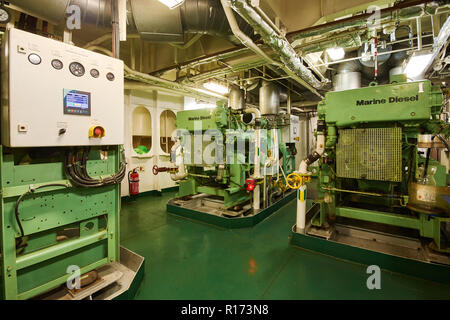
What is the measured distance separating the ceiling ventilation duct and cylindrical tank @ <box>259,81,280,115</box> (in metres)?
3.19

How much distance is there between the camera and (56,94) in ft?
5.39

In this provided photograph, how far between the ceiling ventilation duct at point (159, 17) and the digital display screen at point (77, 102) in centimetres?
130

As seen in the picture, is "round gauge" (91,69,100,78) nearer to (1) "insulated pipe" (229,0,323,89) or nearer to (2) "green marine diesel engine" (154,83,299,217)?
(1) "insulated pipe" (229,0,323,89)

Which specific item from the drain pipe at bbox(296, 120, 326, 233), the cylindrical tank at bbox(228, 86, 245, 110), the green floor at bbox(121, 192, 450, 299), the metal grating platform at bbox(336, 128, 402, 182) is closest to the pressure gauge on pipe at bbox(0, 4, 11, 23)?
the green floor at bbox(121, 192, 450, 299)

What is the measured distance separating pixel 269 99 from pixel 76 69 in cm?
513

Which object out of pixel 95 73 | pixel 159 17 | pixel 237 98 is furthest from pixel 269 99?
pixel 95 73

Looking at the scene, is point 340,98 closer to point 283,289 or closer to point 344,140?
point 344,140

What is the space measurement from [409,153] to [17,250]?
4513mm

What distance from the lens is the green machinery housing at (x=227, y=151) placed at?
3949 mm

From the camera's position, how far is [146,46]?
4785 millimetres

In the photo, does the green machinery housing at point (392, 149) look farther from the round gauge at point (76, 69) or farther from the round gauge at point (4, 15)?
the round gauge at point (4, 15)

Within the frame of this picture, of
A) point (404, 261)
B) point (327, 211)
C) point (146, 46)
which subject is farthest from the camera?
point (146, 46)

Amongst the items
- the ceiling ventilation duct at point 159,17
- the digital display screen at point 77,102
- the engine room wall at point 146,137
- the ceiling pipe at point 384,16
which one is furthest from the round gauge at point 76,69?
the engine room wall at point 146,137
